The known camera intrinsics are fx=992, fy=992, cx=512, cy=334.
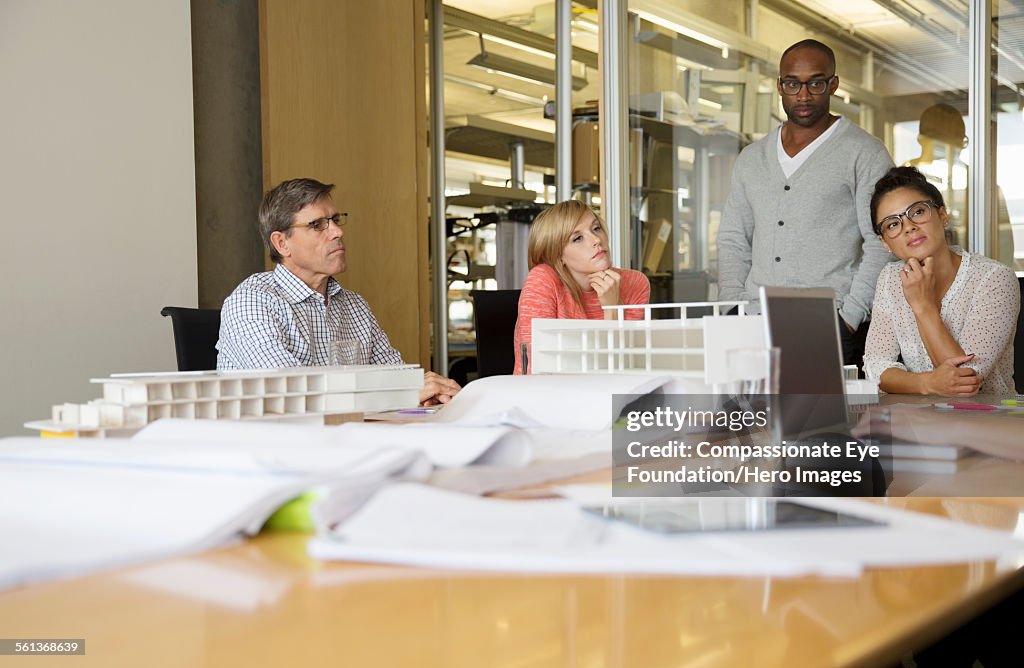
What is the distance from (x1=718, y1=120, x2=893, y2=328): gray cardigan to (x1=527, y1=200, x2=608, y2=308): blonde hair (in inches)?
29.1

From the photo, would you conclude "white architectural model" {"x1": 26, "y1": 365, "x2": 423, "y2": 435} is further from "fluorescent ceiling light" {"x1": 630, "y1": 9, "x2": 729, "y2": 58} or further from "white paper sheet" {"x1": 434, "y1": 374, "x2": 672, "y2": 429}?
"fluorescent ceiling light" {"x1": 630, "y1": 9, "x2": 729, "y2": 58}

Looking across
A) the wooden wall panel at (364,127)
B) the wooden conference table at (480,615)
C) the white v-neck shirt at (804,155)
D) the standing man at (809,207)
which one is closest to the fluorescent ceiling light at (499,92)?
the wooden wall panel at (364,127)

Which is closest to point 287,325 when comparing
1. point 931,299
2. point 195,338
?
point 195,338

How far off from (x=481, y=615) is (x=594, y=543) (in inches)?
5.7

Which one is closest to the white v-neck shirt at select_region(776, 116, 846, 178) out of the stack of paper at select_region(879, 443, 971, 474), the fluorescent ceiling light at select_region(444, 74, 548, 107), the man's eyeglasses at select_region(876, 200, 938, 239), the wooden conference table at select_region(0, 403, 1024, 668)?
the man's eyeglasses at select_region(876, 200, 938, 239)

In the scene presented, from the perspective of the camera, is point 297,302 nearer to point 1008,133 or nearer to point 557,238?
point 557,238

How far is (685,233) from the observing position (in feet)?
14.1

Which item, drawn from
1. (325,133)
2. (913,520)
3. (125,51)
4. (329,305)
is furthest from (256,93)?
(913,520)

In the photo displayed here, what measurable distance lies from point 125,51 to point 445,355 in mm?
2151

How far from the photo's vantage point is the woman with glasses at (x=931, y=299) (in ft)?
7.73

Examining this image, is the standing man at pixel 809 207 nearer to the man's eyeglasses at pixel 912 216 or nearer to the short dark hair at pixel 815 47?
the short dark hair at pixel 815 47

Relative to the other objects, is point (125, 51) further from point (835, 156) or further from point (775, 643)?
point (775, 643)

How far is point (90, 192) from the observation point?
3510mm

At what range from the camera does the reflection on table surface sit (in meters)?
0.53
